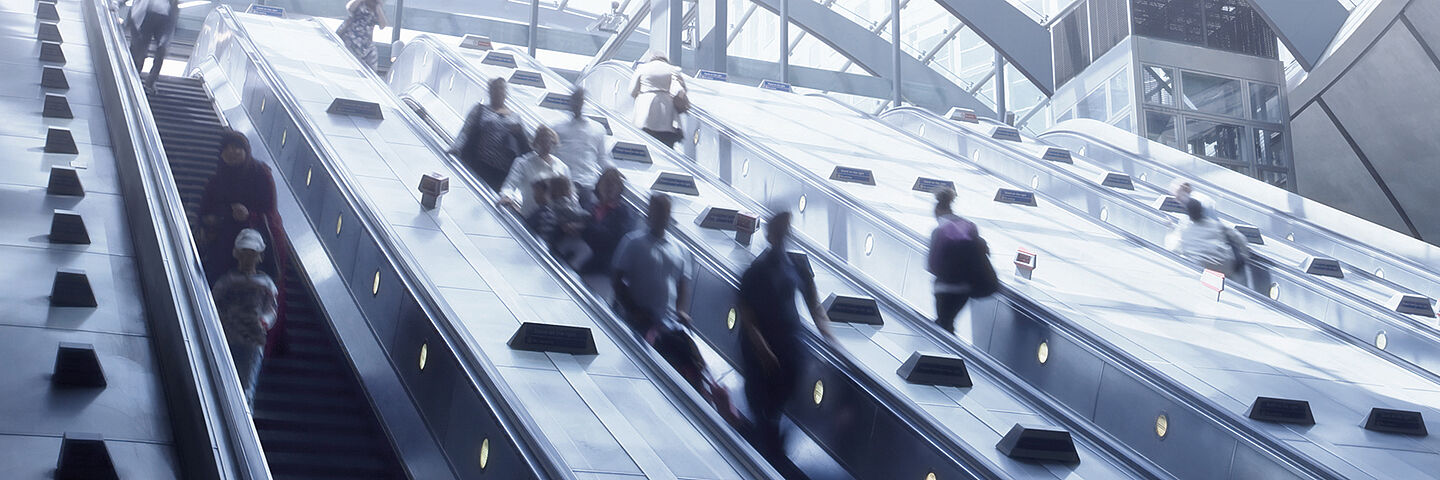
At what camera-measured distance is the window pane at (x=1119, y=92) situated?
71.8ft

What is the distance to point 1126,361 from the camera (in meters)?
7.71

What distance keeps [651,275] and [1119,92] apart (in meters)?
17.3

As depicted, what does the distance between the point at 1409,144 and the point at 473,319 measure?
19.4 meters

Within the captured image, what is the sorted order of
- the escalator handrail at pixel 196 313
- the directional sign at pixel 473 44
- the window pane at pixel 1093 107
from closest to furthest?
the escalator handrail at pixel 196 313
the directional sign at pixel 473 44
the window pane at pixel 1093 107

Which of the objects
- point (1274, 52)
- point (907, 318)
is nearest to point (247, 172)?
point (907, 318)

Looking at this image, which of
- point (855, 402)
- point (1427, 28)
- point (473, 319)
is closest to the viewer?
point (473, 319)

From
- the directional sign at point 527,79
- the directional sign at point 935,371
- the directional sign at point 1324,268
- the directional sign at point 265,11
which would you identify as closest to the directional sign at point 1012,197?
the directional sign at point 1324,268

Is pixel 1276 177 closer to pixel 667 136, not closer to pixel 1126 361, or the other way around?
pixel 667 136

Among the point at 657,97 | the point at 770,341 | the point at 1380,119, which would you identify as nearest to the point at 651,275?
the point at 770,341

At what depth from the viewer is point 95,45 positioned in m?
11.0

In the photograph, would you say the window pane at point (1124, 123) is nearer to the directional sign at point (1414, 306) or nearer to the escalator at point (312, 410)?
the directional sign at point (1414, 306)

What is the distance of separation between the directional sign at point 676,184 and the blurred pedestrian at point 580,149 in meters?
0.94

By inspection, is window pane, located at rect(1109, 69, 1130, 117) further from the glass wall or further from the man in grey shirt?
the man in grey shirt

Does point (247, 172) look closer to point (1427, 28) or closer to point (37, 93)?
point (37, 93)
